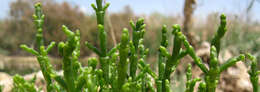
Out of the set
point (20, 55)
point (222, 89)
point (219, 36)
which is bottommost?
point (20, 55)

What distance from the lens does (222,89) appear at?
12.7 feet

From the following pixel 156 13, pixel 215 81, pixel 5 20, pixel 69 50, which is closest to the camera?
pixel 69 50

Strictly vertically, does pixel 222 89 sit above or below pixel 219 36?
below

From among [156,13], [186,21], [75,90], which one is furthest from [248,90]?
[156,13]

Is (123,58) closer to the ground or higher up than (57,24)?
higher up

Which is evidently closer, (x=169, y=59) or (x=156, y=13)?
(x=169, y=59)

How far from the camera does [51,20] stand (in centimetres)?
1495

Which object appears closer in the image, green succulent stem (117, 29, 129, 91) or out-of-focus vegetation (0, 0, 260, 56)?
green succulent stem (117, 29, 129, 91)

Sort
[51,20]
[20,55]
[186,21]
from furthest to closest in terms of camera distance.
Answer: [20,55]
[51,20]
[186,21]

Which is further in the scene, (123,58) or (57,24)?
(57,24)

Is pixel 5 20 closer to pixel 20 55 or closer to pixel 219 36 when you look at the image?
pixel 20 55

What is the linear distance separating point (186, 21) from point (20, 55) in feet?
49.2

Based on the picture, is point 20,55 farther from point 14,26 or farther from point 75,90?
point 75,90

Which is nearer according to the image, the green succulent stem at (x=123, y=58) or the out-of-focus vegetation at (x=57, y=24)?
the green succulent stem at (x=123, y=58)
